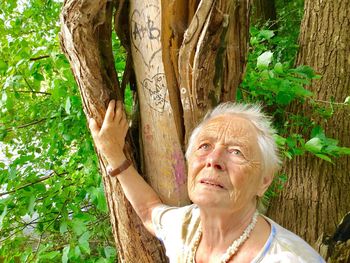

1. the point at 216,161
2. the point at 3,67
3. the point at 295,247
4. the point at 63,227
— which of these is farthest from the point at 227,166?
the point at 3,67

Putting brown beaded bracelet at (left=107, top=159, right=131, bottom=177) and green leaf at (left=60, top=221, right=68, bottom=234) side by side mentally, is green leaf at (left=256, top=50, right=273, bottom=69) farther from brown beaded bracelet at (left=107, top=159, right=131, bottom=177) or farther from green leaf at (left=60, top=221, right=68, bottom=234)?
green leaf at (left=60, top=221, right=68, bottom=234)

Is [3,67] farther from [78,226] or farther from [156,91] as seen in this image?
[156,91]

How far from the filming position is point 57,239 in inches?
118

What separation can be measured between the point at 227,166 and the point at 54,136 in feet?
4.66

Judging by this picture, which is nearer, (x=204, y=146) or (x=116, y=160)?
(x=204, y=146)

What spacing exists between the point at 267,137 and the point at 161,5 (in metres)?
0.64

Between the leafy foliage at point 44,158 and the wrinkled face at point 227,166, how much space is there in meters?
0.69

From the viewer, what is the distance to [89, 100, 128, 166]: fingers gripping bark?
1791mm

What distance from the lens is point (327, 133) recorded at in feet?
10.9

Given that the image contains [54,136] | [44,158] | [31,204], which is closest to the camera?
[31,204]

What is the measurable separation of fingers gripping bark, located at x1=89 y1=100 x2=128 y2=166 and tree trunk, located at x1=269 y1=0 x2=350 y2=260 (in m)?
1.79

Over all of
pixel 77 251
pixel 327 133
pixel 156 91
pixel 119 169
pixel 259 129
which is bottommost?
pixel 327 133

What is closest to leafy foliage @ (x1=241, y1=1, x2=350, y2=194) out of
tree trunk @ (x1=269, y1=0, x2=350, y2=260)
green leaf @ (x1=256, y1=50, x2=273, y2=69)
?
green leaf @ (x1=256, y1=50, x2=273, y2=69)

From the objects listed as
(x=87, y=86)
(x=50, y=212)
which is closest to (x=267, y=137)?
(x=87, y=86)
